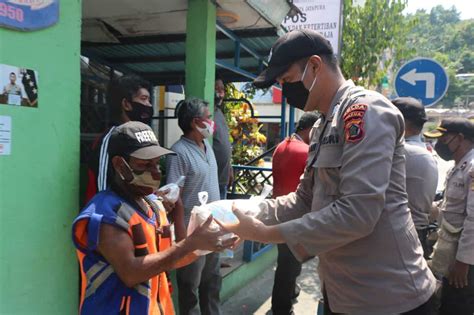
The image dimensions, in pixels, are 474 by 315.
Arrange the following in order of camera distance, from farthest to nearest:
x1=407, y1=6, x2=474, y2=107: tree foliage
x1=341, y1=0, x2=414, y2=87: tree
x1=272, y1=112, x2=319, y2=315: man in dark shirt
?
1. x1=407, y1=6, x2=474, y2=107: tree foliage
2. x1=341, y1=0, x2=414, y2=87: tree
3. x1=272, y1=112, x2=319, y2=315: man in dark shirt

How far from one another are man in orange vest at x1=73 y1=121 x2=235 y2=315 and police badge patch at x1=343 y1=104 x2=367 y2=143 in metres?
0.70

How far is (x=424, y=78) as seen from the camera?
5.10 metres

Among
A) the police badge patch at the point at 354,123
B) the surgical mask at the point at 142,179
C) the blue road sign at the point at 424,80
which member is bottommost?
the surgical mask at the point at 142,179

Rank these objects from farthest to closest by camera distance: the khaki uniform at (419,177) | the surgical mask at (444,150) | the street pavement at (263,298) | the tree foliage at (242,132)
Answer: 1. the tree foliage at (242,132)
2. the street pavement at (263,298)
3. the surgical mask at (444,150)
4. the khaki uniform at (419,177)

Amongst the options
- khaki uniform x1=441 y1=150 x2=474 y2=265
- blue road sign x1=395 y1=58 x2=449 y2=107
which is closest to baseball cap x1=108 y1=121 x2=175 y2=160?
khaki uniform x1=441 y1=150 x2=474 y2=265

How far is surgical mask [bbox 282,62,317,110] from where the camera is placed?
163 cm

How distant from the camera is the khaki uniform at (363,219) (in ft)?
4.34

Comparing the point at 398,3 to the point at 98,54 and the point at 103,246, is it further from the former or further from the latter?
the point at 103,246

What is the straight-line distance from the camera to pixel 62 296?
6.98 ft

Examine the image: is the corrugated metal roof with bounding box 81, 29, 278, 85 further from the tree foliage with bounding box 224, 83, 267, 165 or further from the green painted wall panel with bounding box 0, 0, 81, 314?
the green painted wall panel with bounding box 0, 0, 81, 314

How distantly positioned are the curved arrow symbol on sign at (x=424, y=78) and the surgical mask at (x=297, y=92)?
13.4 ft

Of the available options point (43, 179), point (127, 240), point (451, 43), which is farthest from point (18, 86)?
point (451, 43)

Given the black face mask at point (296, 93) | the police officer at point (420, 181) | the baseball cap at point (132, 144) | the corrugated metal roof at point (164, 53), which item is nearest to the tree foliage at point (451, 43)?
the corrugated metal roof at point (164, 53)

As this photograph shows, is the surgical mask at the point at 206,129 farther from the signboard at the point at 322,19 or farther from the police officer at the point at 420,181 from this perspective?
the signboard at the point at 322,19
